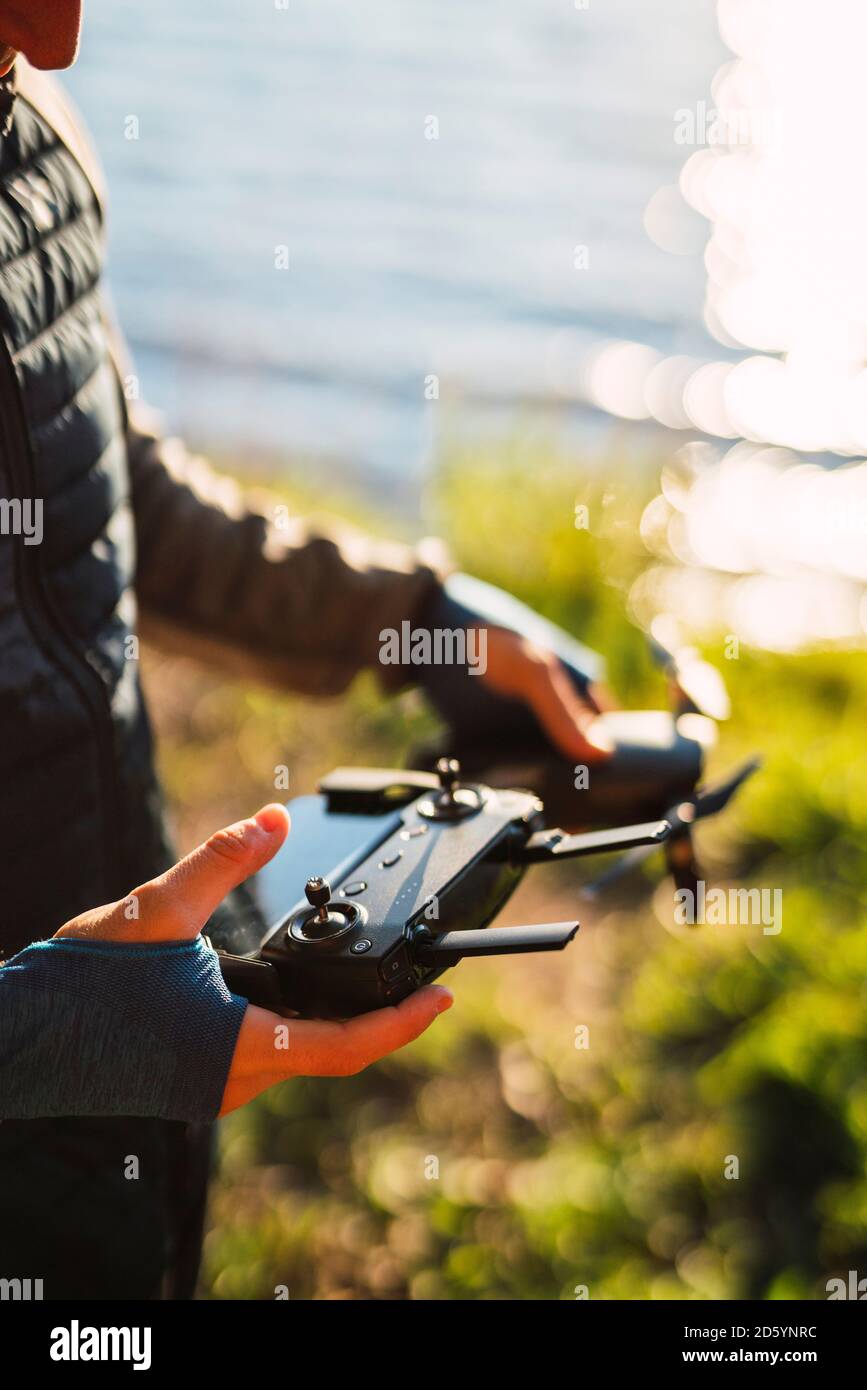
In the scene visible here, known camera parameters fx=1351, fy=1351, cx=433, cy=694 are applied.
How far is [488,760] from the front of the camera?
150cm

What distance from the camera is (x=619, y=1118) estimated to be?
2.45 meters

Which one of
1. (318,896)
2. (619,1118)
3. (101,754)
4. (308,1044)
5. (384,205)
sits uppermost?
(384,205)

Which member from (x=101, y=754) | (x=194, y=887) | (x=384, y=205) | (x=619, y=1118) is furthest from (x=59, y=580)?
(x=384, y=205)

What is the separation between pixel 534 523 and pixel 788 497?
6.07 ft

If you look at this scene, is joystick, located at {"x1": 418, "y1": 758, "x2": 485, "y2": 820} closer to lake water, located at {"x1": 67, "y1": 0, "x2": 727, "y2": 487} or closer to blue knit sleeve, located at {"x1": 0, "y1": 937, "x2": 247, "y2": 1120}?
blue knit sleeve, located at {"x1": 0, "y1": 937, "x2": 247, "y2": 1120}

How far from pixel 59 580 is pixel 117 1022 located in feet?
1.38

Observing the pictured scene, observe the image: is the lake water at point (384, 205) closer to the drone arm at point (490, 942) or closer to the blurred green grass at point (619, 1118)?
the blurred green grass at point (619, 1118)

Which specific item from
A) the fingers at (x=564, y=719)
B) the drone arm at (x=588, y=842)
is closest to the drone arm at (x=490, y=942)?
the drone arm at (x=588, y=842)

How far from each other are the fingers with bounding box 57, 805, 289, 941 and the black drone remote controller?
8cm

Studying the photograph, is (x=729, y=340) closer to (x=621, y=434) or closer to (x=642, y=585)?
(x=621, y=434)

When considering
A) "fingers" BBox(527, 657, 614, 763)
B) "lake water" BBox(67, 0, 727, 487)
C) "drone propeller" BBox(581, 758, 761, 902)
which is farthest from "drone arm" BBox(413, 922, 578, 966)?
"lake water" BBox(67, 0, 727, 487)

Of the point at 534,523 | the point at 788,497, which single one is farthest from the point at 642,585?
the point at 788,497

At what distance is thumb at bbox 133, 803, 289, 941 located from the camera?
93 centimetres

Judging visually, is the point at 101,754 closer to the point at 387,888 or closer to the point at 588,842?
the point at 387,888
